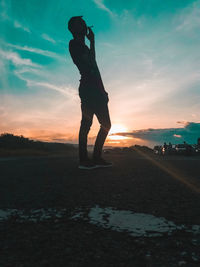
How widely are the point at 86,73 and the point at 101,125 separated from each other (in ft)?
3.33

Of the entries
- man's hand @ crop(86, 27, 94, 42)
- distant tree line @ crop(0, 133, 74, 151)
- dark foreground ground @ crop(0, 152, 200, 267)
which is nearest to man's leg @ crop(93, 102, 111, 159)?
man's hand @ crop(86, 27, 94, 42)

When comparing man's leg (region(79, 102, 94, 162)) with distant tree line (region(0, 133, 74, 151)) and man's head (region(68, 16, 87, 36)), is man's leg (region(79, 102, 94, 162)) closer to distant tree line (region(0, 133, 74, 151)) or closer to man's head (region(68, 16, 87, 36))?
man's head (region(68, 16, 87, 36))

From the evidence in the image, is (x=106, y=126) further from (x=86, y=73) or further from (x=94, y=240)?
(x=94, y=240)

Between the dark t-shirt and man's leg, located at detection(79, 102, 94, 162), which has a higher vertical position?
the dark t-shirt

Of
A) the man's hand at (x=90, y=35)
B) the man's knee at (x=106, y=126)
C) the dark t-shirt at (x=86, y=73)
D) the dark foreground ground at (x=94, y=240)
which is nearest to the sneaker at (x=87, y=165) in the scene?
the man's knee at (x=106, y=126)

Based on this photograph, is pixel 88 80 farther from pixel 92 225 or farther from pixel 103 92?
pixel 92 225

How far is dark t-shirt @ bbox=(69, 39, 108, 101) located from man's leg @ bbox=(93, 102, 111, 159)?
0.60 ft

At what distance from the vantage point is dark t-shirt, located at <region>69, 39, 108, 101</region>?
4719 mm

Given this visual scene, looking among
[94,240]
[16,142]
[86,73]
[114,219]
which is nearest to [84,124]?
[86,73]

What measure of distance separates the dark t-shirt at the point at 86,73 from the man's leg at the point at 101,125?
18cm

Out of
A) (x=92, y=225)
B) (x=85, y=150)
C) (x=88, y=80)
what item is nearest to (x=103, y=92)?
(x=88, y=80)

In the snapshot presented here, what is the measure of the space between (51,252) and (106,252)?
219mm

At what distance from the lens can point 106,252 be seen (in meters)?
1.03

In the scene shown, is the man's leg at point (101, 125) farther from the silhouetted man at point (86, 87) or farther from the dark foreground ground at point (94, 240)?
the dark foreground ground at point (94, 240)
